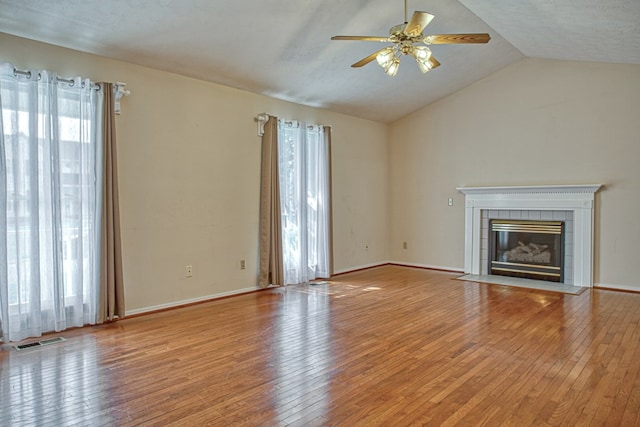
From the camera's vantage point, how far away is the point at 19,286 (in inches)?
137

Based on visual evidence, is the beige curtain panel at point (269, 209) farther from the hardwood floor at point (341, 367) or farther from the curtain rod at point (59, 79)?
the curtain rod at point (59, 79)

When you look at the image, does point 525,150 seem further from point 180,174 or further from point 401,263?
point 180,174

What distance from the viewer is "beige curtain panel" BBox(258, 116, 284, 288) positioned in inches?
212

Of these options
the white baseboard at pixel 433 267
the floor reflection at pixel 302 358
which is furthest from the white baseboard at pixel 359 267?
the floor reflection at pixel 302 358

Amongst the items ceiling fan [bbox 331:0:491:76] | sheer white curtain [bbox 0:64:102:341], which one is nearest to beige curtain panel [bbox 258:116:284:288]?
sheer white curtain [bbox 0:64:102:341]

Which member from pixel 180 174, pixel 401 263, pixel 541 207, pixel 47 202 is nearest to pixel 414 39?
pixel 180 174

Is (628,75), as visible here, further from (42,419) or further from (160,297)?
(42,419)

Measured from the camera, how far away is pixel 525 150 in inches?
241

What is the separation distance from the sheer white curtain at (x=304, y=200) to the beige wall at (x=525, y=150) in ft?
6.48

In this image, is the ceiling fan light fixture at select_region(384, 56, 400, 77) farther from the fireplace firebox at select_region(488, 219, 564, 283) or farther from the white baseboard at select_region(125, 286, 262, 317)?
the fireplace firebox at select_region(488, 219, 564, 283)

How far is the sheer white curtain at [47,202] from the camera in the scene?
11.3 feet

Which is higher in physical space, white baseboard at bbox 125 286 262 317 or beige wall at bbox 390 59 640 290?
beige wall at bbox 390 59 640 290

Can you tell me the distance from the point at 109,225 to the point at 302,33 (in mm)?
2726

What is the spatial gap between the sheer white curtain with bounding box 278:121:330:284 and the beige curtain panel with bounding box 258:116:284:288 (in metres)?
0.17
